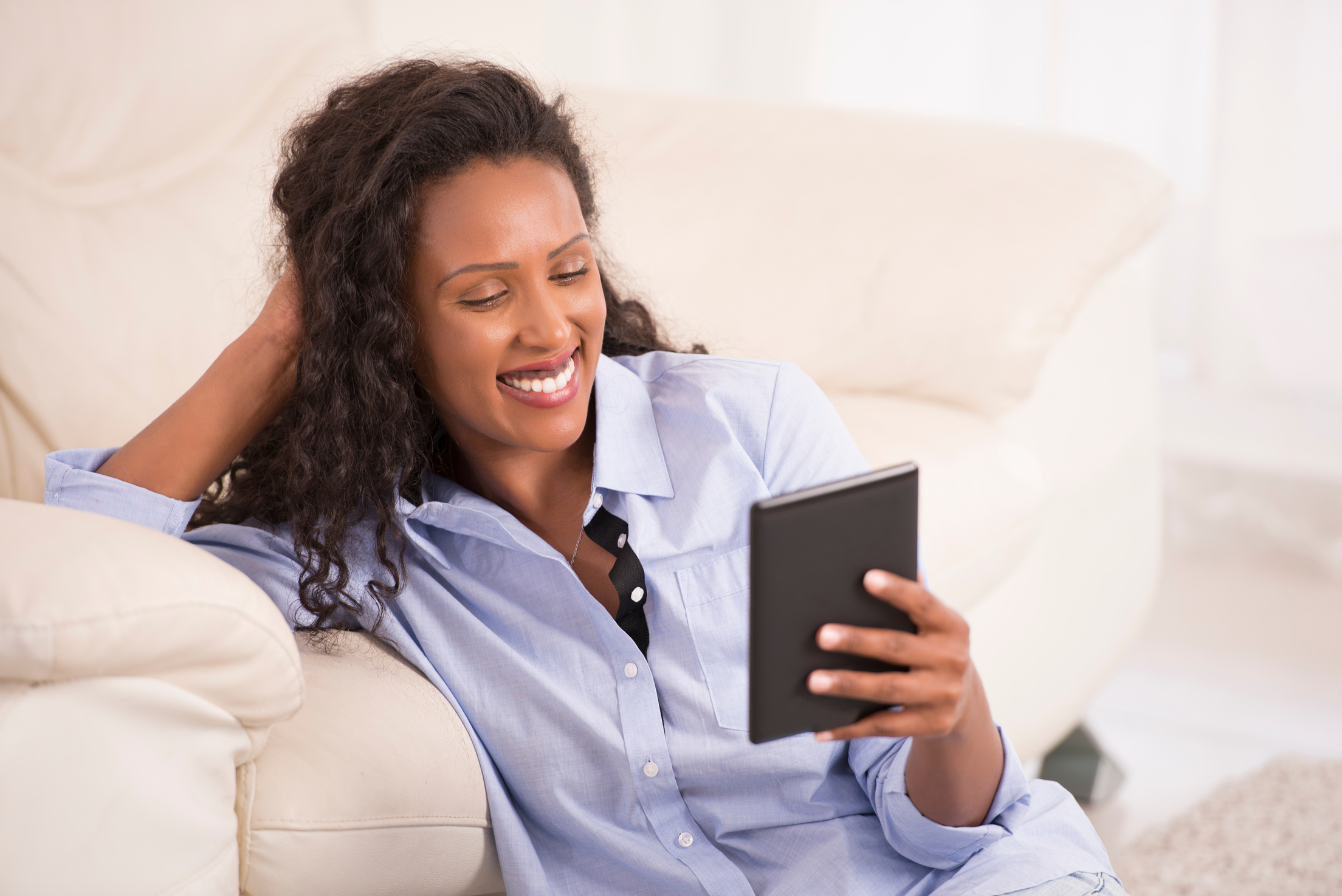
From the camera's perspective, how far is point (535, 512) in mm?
1139

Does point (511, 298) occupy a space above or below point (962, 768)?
above

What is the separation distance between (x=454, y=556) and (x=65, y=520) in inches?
13.9

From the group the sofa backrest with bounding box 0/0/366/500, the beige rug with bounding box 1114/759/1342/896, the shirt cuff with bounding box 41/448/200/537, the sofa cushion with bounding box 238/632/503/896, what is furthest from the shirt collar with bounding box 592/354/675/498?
the beige rug with bounding box 1114/759/1342/896

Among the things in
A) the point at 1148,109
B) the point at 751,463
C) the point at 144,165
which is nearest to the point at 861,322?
the point at 751,463

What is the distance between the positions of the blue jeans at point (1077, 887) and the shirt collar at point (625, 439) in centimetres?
42

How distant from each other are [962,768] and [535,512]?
455 mm

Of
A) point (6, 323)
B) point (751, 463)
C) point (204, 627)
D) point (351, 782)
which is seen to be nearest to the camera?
point (204, 627)

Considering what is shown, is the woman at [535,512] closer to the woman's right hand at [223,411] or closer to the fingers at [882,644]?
the woman's right hand at [223,411]

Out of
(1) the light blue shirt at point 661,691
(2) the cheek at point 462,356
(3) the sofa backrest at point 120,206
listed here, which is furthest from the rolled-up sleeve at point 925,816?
(3) the sofa backrest at point 120,206

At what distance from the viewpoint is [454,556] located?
1.08m

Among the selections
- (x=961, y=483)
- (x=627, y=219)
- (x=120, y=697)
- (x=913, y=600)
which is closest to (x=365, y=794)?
(x=120, y=697)

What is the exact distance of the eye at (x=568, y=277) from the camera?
1.04 m

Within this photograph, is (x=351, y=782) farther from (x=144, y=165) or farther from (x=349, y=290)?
(x=144, y=165)

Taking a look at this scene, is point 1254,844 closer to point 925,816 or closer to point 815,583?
point 925,816
